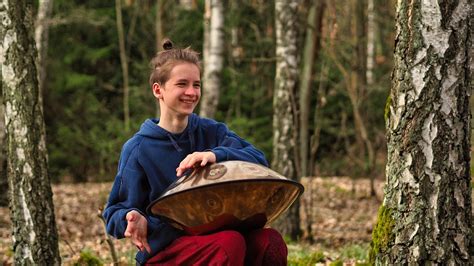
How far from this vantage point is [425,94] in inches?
164

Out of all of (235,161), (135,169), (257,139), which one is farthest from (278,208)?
(257,139)

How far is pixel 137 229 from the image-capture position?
3.89m

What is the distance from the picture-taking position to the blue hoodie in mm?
3998

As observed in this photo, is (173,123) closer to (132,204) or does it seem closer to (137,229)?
(132,204)

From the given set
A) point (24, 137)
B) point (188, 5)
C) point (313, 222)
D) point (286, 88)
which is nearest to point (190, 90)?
point (24, 137)

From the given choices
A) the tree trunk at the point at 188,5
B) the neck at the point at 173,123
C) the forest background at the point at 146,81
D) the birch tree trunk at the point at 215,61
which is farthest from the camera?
the tree trunk at the point at 188,5

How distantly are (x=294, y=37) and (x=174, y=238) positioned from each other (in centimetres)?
649

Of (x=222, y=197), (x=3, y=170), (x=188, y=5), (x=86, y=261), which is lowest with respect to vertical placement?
(x=3, y=170)

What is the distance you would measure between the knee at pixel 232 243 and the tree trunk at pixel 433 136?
0.96 metres

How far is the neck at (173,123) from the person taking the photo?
163 inches

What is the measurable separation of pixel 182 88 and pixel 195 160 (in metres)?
0.43

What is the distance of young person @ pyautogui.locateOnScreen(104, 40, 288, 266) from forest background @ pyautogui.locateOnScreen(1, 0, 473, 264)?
1511 cm

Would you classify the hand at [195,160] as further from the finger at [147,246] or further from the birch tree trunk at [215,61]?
the birch tree trunk at [215,61]

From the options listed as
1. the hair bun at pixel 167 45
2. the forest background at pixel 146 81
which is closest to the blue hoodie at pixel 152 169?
the hair bun at pixel 167 45
